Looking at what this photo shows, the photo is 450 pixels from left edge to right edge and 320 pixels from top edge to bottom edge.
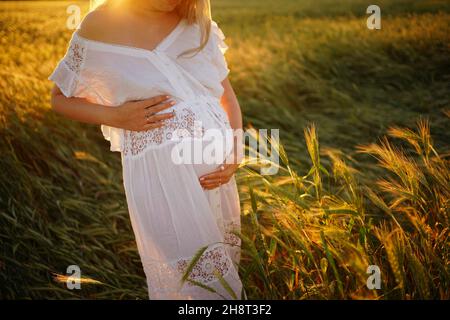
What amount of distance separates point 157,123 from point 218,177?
299 millimetres

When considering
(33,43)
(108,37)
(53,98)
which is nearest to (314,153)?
(108,37)

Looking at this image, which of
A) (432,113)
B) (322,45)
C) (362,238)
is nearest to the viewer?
(362,238)

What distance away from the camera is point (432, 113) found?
461 centimetres

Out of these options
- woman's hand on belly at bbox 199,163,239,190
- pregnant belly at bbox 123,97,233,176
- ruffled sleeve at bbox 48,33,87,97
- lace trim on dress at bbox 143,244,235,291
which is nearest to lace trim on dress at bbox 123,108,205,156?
pregnant belly at bbox 123,97,233,176

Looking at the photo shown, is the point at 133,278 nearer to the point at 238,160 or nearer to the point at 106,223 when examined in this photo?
the point at 106,223

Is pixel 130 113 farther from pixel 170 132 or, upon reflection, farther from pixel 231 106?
pixel 231 106

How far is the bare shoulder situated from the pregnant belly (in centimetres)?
35

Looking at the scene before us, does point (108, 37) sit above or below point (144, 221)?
above

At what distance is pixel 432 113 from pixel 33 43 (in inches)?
152

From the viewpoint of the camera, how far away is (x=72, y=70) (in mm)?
1766

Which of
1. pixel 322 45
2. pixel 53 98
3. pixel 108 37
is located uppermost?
pixel 322 45

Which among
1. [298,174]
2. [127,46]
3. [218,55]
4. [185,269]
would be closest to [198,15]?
[218,55]

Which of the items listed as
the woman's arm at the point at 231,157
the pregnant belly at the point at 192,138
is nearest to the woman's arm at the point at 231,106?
the woman's arm at the point at 231,157

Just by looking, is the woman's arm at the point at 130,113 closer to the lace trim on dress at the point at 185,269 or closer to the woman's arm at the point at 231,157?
the woman's arm at the point at 231,157
